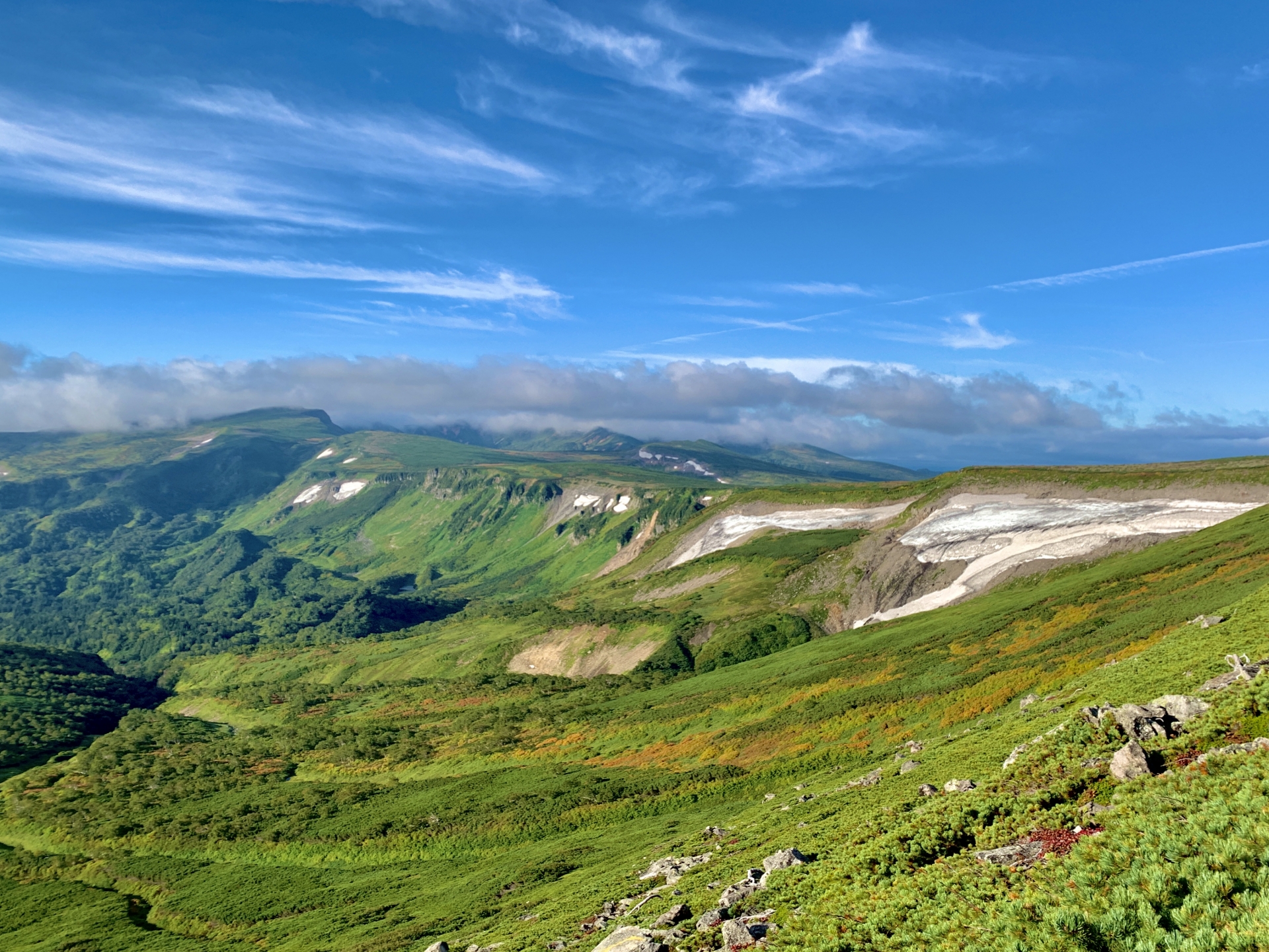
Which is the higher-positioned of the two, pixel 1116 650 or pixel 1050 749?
pixel 1050 749

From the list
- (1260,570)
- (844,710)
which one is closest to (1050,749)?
(844,710)

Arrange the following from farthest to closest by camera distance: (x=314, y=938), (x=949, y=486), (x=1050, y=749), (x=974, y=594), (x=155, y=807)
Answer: (x=949, y=486) < (x=974, y=594) < (x=155, y=807) < (x=314, y=938) < (x=1050, y=749)

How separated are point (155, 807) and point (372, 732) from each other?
37.3 m

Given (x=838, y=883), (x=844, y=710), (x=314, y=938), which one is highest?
(x=838, y=883)

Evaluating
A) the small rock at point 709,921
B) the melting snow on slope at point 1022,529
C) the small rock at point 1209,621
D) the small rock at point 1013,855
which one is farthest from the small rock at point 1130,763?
the melting snow on slope at point 1022,529

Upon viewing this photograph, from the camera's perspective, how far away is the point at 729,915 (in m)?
29.3

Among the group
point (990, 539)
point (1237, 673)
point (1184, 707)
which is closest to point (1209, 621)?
point (1237, 673)

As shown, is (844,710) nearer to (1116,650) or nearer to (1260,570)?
(1116,650)

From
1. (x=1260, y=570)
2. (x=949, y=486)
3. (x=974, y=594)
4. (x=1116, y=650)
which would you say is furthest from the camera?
(x=949, y=486)

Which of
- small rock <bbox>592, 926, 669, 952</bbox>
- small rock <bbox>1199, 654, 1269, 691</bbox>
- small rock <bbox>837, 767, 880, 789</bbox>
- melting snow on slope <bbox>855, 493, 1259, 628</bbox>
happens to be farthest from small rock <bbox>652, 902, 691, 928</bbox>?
melting snow on slope <bbox>855, 493, 1259, 628</bbox>

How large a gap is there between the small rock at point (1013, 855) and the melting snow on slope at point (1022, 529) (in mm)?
122881

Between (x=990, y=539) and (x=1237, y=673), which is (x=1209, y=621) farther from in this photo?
(x=990, y=539)

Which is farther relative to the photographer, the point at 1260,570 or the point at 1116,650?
the point at 1260,570

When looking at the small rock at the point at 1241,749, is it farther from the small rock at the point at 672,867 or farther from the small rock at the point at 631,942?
the small rock at the point at 672,867
